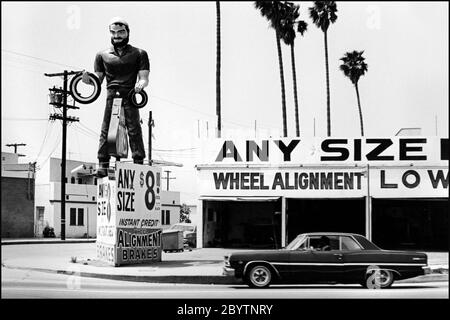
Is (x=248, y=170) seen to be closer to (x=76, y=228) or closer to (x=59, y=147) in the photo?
(x=76, y=228)

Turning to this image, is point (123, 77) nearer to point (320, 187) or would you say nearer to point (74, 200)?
point (74, 200)

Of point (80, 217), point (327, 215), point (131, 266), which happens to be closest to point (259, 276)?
point (131, 266)

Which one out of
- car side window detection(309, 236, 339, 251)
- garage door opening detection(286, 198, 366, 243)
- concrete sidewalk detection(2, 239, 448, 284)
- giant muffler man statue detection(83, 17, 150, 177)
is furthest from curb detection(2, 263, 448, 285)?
garage door opening detection(286, 198, 366, 243)

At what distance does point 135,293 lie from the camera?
7.93 meters

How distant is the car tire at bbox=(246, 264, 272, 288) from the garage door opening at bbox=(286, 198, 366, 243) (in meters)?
6.05

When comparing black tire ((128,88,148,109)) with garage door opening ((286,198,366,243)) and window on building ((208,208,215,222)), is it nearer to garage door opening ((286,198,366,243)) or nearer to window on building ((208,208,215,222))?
window on building ((208,208,215,222))

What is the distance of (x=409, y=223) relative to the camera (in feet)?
51.5

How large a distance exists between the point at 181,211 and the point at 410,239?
5514 millimetres

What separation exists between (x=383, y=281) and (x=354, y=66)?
304cm

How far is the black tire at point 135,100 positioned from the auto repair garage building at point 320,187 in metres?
3.51

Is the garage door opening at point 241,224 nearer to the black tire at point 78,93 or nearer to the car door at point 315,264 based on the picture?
the car door at point 315,264

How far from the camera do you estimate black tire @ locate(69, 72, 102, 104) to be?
31.7ft
